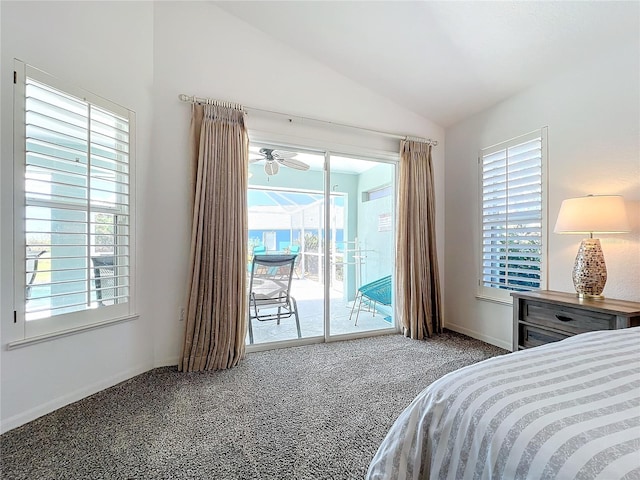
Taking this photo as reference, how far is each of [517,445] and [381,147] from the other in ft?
10.6

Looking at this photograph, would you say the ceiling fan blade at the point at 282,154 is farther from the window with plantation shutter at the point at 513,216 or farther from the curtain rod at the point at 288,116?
the window with plantation shutter at the point at 513,216

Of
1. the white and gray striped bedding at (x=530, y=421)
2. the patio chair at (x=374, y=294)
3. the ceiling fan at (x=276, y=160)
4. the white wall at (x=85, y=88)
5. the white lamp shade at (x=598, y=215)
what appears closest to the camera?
the white and gray striped bedding at (x=530, y=421)

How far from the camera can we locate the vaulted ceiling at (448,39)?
7.04 ft

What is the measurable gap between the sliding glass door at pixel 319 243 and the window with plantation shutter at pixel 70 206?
1.09 m

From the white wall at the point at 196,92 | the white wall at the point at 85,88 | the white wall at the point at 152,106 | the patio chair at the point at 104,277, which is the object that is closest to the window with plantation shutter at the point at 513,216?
the white wall at the point at 152,106

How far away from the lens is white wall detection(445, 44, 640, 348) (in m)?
2.22

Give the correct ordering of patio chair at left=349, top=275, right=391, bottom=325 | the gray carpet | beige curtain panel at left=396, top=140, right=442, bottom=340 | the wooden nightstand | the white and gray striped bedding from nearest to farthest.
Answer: the white and gray striped bedding, the gray carpet, the wooden nightstand, beige curtain panel at left=396, top=140, right=442, bottom=340, patio chair at left=349, top=275, right=391, bottom=325

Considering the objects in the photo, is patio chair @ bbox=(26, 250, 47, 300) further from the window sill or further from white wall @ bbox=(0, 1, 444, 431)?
the window sill

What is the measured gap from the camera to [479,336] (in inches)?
133

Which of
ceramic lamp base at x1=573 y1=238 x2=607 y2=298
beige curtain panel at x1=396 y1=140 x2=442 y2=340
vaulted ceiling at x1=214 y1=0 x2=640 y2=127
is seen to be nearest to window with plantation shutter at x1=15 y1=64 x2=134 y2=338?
vaulted ceiling at x1=214 y1=0 x2=640 y2=127

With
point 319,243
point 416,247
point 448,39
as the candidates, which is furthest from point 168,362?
point 448,39

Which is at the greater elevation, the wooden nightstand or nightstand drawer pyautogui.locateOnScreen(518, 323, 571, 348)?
the wooden nightstand

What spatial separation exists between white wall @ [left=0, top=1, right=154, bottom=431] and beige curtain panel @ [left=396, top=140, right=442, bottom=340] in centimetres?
250

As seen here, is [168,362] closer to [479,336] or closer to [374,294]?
[374,294]
